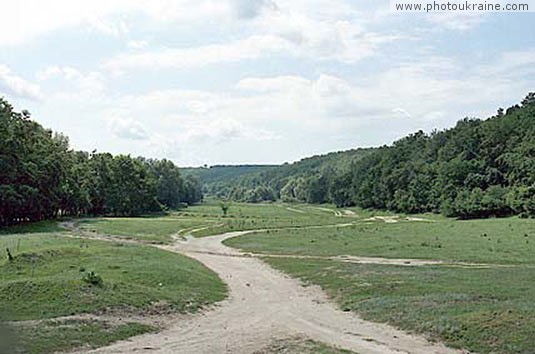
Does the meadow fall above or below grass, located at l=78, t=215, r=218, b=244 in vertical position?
below

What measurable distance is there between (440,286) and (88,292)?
16078mm

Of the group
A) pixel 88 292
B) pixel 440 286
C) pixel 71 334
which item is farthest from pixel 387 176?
pixel 71 334

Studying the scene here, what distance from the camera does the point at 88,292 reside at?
2631 centimetres

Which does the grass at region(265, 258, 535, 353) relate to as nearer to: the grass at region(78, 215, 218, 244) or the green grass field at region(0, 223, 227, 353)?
the green grass field at region(0, 223, 227, 353)

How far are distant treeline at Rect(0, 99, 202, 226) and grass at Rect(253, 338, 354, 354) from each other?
207 ft

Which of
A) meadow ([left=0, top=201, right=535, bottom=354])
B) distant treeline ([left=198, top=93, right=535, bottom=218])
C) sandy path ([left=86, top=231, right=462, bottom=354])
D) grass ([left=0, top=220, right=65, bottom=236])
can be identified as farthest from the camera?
distant treeline ([left=198, top=93, right=535, bottom=218])

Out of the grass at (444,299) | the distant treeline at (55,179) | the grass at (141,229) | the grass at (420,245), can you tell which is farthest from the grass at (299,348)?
the distant treeline at (55,179)

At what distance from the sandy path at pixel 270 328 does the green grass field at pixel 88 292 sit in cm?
118

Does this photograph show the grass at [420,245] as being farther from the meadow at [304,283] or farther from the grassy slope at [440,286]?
the meadow at [304,283]

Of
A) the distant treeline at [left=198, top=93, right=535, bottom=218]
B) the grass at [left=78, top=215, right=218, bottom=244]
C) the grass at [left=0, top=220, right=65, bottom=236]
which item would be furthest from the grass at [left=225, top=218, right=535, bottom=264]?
the distant treeline at [left=198, top=93, right=535, bottom=218]

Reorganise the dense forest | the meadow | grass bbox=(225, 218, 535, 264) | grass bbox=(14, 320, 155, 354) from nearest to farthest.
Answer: grass bbox=(14, 320, 155, 354), the meadow, grass bbox=(225, 218, 535, 264), the dense forest

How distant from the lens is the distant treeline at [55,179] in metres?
79.5

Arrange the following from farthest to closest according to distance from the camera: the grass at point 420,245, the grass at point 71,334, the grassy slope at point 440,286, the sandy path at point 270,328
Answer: the grass at point 420,245, the grassy slope at point 440,286, the sandy path at point 270,328, the grass at point 71,334

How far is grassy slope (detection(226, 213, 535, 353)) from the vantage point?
68.9 ft
